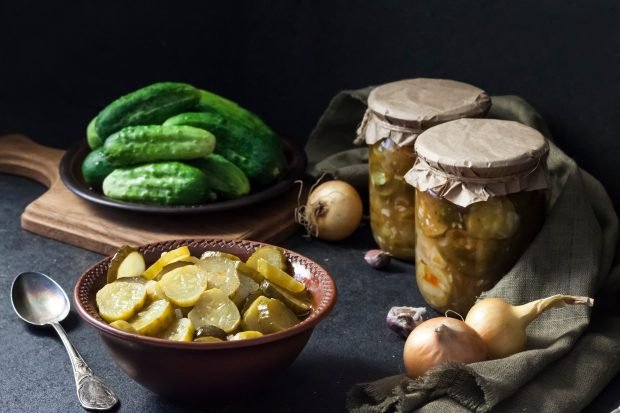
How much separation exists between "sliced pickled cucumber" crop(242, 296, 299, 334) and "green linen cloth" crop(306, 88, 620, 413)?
0.45ft

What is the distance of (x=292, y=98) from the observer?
1.98 m

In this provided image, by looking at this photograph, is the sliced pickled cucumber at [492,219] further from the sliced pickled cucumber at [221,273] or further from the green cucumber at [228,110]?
→ the green cucumber at [228,110]

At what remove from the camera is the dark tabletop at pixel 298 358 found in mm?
1240

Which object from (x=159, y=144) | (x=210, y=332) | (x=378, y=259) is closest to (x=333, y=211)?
(x=378, y=259)

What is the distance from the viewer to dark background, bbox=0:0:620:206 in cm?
158

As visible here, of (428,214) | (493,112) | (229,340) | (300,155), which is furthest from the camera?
(300,155)

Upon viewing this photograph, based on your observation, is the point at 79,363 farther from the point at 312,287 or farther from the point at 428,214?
the point at 428,214

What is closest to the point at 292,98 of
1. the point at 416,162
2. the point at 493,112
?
the point at 493,112

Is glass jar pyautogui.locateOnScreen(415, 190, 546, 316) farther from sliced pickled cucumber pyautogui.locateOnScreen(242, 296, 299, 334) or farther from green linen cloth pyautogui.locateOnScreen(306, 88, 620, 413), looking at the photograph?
sliced pickled cucumber pyautogui.locateOnScreen(242, 296, 299, 334)

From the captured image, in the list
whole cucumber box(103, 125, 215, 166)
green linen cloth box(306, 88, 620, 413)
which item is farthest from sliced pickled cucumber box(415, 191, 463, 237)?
whole cucumber box(103, 125, 215, 166)

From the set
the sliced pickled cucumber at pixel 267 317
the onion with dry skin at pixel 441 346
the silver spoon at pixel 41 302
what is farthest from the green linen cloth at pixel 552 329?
the silver spoon at pixel 41 302

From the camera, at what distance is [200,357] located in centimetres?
111

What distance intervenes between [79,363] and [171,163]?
0.50m

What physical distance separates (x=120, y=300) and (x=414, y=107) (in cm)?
59
